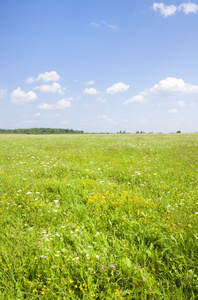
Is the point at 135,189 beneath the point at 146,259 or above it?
above

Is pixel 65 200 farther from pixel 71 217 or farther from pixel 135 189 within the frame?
pixel 135 189

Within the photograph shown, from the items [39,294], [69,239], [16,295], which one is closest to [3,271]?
[16,295]

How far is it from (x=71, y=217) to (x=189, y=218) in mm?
2798

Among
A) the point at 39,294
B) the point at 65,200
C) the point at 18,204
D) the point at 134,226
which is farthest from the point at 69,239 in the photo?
the point at 18,204

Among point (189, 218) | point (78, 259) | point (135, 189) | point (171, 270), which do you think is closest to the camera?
point (171, 270)

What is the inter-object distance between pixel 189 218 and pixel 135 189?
2.47 metres

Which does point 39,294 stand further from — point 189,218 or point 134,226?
point 189,218

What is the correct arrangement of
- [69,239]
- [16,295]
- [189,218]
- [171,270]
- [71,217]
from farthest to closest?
[71,217] < [189,218] < [69,239] < [171,270] < [16,295]

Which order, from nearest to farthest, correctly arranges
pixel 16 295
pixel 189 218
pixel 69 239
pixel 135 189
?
pixel 16 295 → pixel 69 239 → pixel 189 218 → pixel 135 189

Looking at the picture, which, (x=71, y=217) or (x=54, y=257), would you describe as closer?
(x=54, y=257)

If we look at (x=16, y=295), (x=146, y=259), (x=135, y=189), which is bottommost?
(x=16, y=295)

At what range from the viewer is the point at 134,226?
401 cm

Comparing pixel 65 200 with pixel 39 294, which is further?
pixel 65 200

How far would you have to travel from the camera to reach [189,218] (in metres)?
3.97
